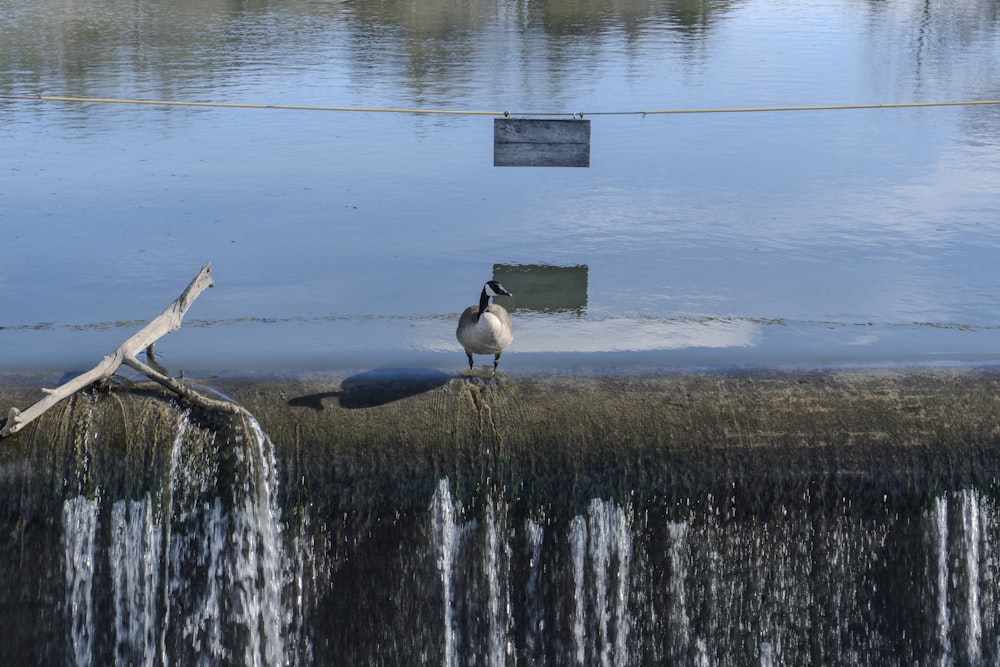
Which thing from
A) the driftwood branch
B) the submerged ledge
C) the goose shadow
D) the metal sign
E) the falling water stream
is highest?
the metal sign

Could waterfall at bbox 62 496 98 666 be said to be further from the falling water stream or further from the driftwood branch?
the driftwood branch

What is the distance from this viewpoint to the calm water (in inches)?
274

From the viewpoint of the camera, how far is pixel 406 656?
18.0 feet

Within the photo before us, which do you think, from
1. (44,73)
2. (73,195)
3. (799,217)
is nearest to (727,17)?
(44,73)

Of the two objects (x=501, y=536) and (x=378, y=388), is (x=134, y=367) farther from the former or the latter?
(x=501, y=536)

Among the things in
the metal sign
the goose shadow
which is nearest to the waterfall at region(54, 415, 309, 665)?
the goose shadow

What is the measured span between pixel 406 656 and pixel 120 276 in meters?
3.85

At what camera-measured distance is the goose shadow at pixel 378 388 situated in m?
5.69

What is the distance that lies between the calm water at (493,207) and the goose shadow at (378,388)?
0.51 meters

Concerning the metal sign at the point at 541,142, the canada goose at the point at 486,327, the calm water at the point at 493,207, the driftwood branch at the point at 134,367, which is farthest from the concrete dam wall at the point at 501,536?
the metal sign at the point at 541,142

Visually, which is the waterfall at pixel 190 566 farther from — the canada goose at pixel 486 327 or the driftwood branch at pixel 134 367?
the canada goose at pixel 486 327

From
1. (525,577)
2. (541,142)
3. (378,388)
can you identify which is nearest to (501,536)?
(525,577)

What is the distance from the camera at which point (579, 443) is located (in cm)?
553

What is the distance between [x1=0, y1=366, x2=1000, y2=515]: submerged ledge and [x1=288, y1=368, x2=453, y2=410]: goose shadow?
0.02 metres
